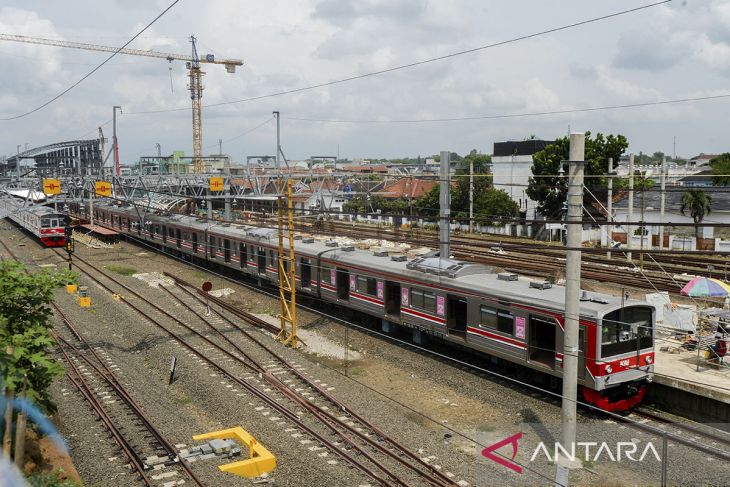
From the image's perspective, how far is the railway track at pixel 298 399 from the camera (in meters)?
10.9

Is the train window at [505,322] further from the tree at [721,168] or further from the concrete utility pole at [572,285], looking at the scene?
the tree at [721,168]

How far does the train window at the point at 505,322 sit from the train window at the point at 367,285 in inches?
212

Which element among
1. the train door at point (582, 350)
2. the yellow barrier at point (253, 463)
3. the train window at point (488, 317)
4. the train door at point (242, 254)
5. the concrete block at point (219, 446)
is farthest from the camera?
the train door at point (242, 254)

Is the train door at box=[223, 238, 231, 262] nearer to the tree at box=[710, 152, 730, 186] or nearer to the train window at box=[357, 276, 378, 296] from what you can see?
the train window at box=[357, 276, 378, 296]

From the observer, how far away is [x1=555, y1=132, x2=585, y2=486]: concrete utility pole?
34.8ft

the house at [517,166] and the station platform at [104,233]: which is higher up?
the house at [517,166]

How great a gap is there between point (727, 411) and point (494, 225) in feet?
119

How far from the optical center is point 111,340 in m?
19.7

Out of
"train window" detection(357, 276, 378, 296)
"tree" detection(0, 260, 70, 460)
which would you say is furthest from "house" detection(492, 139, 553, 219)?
"tree" detection(0, 260, 70, 460)

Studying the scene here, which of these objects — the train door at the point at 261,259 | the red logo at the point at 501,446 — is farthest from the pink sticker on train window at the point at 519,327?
the train door at the point at 261,259

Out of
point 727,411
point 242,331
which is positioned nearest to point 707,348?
point 727,411

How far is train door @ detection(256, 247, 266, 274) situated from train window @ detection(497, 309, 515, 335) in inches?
543

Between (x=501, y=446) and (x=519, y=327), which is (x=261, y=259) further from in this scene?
(x=501, y=446)

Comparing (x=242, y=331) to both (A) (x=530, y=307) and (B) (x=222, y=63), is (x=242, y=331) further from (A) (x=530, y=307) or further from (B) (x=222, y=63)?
(B) (x=222, y=63)
